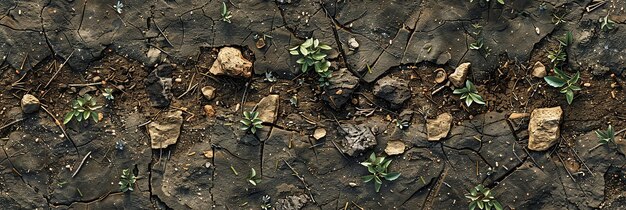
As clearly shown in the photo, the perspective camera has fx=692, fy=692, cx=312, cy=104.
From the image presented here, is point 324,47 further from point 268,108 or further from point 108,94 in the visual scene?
point 108,94

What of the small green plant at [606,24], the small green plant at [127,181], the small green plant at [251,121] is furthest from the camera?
the small green plant at [127,181]

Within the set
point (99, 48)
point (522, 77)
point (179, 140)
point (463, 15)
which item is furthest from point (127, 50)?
point (522, 77)

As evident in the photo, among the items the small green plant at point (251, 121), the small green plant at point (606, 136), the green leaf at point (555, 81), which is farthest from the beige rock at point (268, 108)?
the small green plant at point (606, 136)

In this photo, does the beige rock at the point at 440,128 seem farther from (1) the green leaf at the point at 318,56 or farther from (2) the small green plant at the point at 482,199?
(1) the green leaf at the point at 318,56

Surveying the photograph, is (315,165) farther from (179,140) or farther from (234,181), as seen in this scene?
(179,140)

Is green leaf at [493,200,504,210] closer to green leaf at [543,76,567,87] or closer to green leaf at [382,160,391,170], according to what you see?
green leaf at [382,160,391,170]

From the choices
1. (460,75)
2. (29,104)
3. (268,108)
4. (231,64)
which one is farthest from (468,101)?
(29,104)

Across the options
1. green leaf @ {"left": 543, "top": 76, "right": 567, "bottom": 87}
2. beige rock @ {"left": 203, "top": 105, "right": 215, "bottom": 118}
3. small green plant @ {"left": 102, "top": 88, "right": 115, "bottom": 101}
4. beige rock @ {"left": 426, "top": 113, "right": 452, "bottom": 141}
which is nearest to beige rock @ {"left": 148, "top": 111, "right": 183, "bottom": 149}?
beige rock @ {"left": 203, "top": 105, "right": 215, "bottom": 118}

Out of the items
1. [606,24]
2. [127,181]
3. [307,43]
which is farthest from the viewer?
[127,181]
